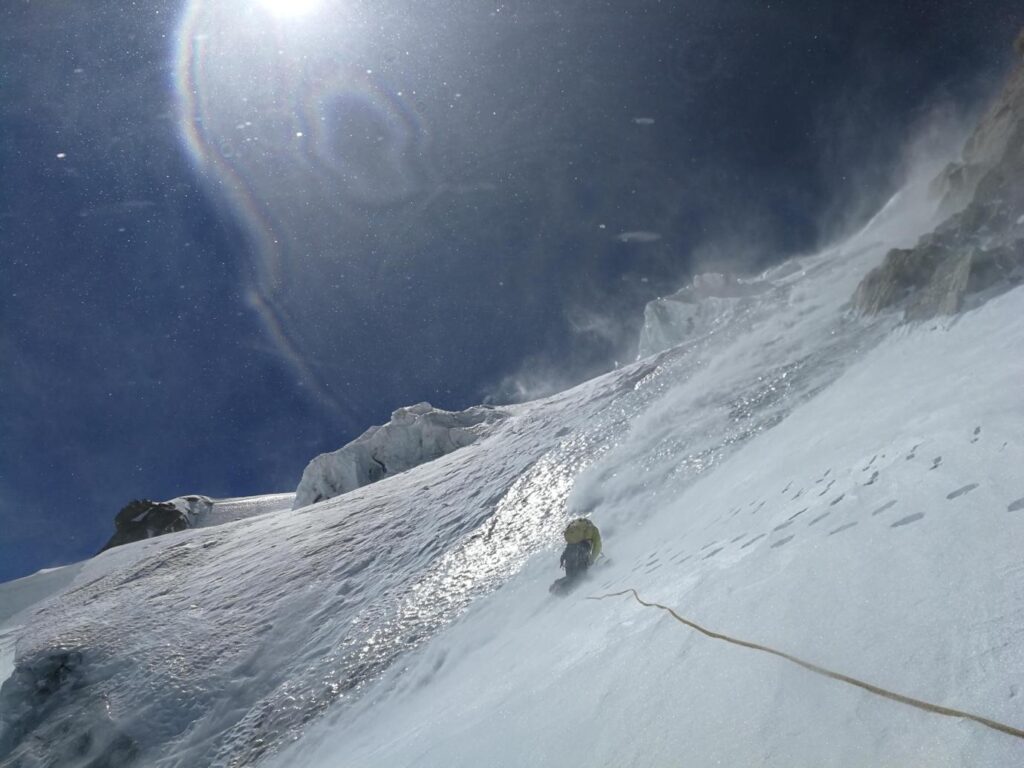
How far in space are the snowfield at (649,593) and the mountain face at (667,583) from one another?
3cm

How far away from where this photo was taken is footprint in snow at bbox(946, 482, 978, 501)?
12.9ft

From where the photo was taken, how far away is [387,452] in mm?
35656

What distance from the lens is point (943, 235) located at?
502 inches

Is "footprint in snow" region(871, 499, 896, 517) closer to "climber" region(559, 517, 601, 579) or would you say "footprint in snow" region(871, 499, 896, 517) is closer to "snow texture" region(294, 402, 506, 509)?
"climber" region(559, 517, 601, 579)

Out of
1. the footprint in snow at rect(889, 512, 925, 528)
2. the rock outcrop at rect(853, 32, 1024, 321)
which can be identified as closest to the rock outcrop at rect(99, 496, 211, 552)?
the rock outcrop at rect(853, 32, 1024, 321)

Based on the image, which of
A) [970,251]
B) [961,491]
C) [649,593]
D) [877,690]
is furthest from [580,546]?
[970,251]

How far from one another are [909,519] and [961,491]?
370mm

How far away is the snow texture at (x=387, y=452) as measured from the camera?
3484 centimetres

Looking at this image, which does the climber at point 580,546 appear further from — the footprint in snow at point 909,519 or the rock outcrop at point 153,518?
the rock outcrop at point 153,518

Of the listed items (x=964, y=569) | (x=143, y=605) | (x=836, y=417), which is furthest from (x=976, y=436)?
(x=143, y=605)

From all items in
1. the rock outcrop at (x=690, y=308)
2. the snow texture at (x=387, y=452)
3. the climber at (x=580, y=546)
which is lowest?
the climber at (x=580, y=546)

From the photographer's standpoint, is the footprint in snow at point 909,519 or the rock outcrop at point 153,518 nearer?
the footprint in snow at point 909,519

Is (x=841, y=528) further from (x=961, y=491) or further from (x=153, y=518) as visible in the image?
(x=153, y=518)

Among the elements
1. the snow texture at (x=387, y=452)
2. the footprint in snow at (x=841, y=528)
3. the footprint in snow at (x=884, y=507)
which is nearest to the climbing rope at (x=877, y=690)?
the footprint in snow at (x=841, y=528)
